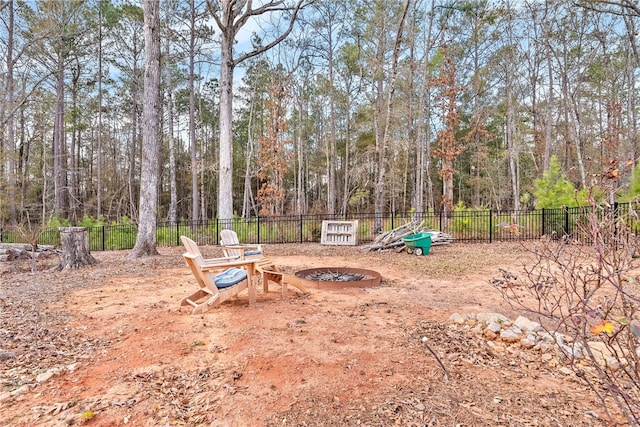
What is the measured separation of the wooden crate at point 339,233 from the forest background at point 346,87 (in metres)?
2.16

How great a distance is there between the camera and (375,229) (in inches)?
458

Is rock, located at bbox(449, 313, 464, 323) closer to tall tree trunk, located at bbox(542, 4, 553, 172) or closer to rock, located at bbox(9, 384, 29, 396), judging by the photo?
rock, located at bbox(9, 384, 29, 396)

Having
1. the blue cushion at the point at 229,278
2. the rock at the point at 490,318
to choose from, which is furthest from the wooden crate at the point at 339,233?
the rock at the point at 490,318

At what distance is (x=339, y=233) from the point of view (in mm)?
10523

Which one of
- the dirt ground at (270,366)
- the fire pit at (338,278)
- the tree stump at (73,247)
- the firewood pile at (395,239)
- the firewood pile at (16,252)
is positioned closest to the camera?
the dirt ground at (270,366)

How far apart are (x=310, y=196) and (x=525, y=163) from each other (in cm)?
1714

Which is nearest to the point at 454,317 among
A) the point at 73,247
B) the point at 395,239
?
the point at 395,239

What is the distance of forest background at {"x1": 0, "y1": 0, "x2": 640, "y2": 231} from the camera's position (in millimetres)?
13289

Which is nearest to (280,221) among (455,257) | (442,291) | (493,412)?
(455,257)

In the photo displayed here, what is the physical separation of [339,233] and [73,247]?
6665 millimetres

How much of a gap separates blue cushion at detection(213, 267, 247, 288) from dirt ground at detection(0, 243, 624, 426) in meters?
0.26

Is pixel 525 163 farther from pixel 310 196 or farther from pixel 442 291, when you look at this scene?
pixel 442 291

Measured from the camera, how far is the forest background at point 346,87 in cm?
1329

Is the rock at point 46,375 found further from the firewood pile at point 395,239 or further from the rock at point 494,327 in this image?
the firewood pile at point 395,239
